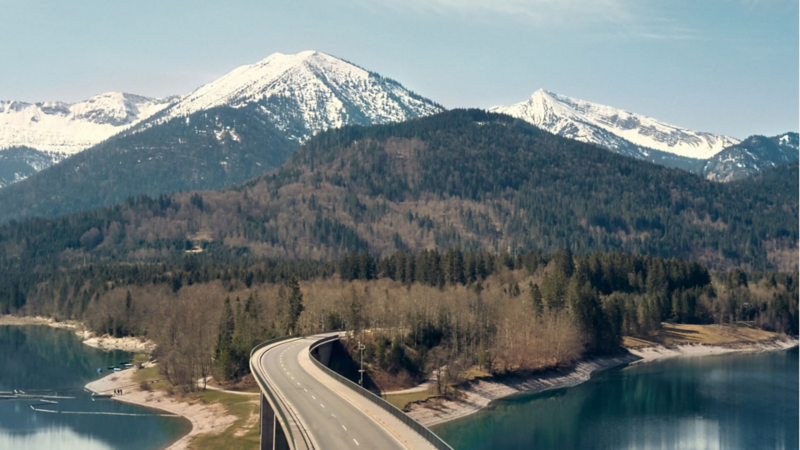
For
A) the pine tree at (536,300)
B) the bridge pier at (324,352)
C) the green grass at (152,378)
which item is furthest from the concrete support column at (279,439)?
the pine tree at (536,300)

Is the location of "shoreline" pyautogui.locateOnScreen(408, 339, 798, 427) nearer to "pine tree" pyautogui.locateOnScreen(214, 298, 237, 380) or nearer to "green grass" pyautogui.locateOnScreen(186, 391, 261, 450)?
"green grass" pyautogui.locateOnScreen(186, 391, 261, 450)

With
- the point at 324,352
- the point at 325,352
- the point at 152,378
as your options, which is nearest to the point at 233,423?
the point at 324,352

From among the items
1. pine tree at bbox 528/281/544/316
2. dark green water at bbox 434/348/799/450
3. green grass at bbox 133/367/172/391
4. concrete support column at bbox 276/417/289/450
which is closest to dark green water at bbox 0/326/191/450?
green grass at bbox 133/367/172/391

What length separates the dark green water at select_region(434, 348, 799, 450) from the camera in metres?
115

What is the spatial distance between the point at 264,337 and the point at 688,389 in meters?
79.8

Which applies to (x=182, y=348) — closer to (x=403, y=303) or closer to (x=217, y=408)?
(x=217, y=408)

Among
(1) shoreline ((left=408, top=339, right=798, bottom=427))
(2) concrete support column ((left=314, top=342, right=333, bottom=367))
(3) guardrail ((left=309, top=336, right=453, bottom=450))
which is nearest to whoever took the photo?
(3) guardrail ((left=309, top=336, right=453, bottom=450))

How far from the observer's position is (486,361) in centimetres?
14975

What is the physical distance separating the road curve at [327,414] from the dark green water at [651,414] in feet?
73.7

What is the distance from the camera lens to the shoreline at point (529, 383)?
4985 inches

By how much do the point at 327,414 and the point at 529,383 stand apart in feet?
259

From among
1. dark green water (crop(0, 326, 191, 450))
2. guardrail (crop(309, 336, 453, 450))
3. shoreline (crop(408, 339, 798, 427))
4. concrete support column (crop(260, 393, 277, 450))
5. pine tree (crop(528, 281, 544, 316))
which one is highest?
pine tree (crop(528, 281, 544, 316))

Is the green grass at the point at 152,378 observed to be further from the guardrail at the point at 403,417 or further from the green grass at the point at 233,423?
the guardrail at the point at 403,417

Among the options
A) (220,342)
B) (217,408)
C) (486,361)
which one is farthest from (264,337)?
(486,361)
